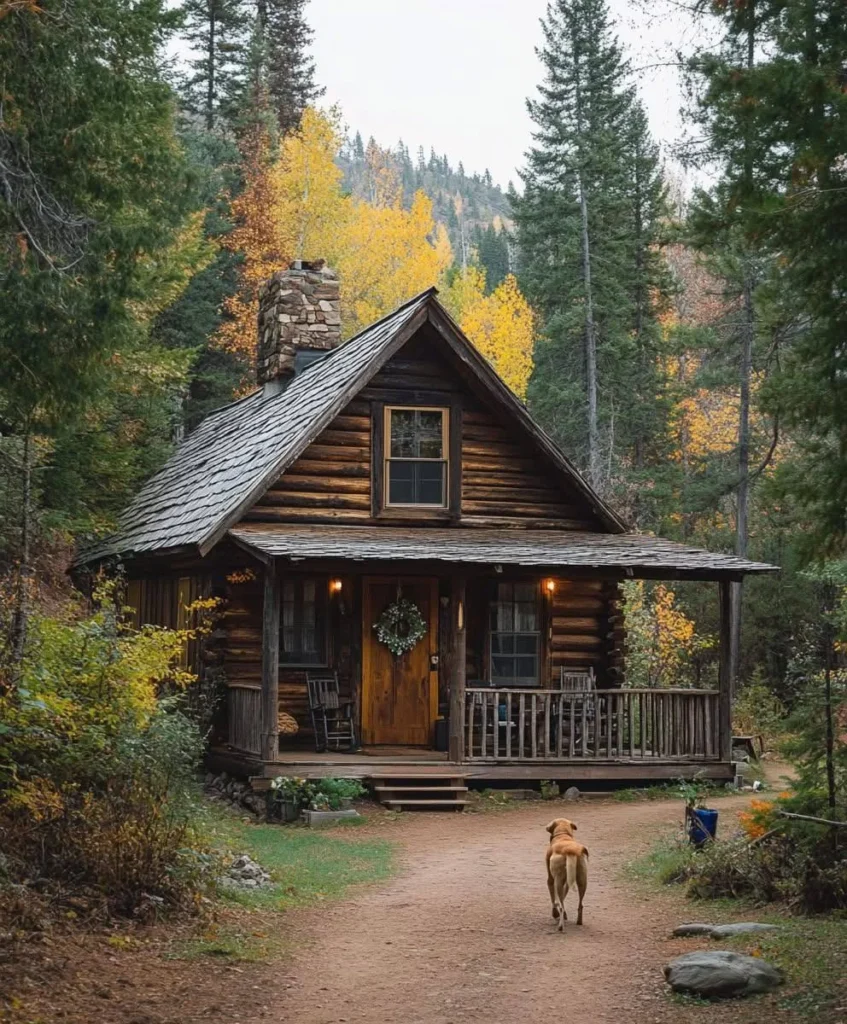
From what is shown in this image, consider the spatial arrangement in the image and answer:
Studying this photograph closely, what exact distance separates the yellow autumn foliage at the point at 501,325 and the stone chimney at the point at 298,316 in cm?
1771

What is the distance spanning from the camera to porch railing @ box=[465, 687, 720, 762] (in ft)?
59.7

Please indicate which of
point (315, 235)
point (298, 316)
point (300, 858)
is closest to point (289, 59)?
point (315, 235)

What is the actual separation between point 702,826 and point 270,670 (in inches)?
258

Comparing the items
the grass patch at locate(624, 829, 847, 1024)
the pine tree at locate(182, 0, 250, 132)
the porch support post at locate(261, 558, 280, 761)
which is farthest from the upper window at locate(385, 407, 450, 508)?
the pine tree at locate(182, 0, 250, 132)

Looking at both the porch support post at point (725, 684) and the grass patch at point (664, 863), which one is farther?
the porch support post at point (725, 684)

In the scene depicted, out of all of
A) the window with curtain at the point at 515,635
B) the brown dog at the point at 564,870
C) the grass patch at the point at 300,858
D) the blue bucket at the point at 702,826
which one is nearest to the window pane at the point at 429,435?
the window with curtain at the point at 515,635

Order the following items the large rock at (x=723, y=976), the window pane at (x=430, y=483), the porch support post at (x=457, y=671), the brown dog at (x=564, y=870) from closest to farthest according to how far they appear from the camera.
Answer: the large rock at (x=723, y=976), the brown dog at (x=564, y=870), the porch support post at (x=457, y=671), the window pane at (x=430, y=483)

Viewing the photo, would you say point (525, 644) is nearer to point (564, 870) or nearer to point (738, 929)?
point (564, 870)

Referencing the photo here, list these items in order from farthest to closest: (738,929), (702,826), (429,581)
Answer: (429,581) → (702,826) → (738,929)

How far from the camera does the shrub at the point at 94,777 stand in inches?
346

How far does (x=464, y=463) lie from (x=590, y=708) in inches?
166

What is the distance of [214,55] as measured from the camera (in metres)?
44.9

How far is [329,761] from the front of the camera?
56.5 feet

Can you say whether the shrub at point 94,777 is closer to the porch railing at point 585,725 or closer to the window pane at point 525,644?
the porch railing at point 585,725
